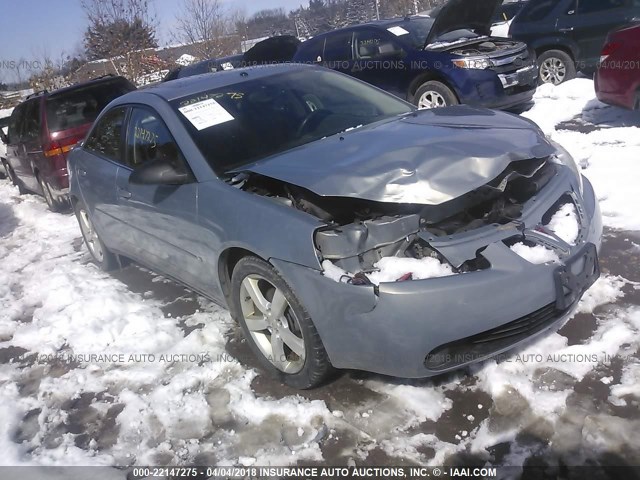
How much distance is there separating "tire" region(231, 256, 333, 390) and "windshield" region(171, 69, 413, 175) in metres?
0.72

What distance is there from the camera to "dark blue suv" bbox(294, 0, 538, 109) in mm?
7848

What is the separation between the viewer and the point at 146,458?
284 cm

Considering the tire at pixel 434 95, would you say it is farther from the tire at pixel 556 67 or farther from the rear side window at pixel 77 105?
the rear side window at pixel 77 105

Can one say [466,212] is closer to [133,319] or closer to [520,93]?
[133,319]

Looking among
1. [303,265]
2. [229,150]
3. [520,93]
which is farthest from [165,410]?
[520,93]

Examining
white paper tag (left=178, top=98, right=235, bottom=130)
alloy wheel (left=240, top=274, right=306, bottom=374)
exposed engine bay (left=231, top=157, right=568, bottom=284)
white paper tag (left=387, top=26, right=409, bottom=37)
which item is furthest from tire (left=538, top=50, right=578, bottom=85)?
alloy wheel (left=240, top=274, right=306, bottom=374)

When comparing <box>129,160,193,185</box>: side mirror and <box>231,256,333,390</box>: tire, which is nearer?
<box>231,256,333,390</box>: tire

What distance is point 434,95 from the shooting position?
8.25 meters

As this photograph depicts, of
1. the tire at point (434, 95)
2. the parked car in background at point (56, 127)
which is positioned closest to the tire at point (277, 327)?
the parked car in background at point (56, 127)

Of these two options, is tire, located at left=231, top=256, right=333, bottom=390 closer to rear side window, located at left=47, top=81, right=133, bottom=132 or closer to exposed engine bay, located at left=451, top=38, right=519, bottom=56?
rear side window, located at left=47, top=81, right=133, bottom=132

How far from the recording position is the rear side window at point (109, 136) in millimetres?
4465

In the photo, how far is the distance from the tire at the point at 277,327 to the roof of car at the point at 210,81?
1.49 metres

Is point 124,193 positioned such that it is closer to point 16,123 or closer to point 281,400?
point 281,400

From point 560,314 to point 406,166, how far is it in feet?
3.41
